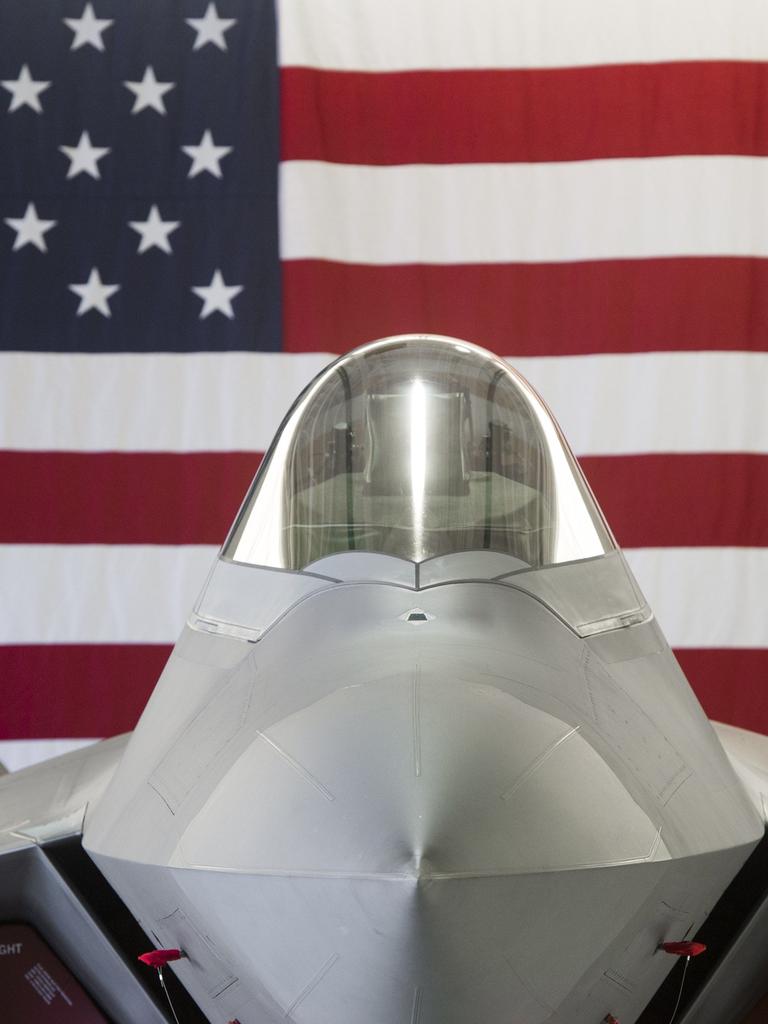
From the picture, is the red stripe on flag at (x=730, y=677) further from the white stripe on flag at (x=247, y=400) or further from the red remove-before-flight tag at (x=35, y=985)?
the red remove-before-flight tag at (x=35, y=985)

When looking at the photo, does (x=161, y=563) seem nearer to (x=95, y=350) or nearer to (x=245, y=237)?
(x=95, y=350)

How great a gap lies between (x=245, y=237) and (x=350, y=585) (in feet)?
8.92

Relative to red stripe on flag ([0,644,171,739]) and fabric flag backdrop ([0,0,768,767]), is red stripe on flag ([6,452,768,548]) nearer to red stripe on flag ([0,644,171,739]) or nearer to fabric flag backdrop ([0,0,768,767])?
fabric flag backdrop ([0,0,768,767])

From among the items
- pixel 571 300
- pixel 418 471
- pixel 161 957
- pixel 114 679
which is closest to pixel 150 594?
pixel 114 679

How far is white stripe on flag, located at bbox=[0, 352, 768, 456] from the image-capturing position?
141 inches

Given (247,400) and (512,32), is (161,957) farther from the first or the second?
(512,32)

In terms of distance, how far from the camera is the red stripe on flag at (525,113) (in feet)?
11.9

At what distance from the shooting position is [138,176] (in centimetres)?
366

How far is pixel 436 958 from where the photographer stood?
756 millimetres

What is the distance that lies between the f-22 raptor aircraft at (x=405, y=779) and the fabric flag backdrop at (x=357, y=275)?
6.70 feet

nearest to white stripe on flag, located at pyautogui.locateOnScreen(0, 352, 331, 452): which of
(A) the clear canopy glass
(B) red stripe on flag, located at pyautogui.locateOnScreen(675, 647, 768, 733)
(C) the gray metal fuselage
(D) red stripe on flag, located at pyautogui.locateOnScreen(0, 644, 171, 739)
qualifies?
(D) red stripe on flag, located at pyautogui.locateOnScreen(0, 644, 171, 739)

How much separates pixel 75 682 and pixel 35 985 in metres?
2.32

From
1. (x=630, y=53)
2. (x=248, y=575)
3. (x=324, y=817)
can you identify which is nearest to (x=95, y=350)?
(x=630, y=53)

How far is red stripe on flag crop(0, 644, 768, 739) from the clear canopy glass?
226cm
